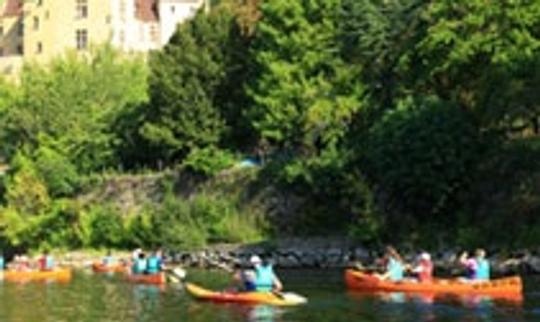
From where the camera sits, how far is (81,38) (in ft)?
374

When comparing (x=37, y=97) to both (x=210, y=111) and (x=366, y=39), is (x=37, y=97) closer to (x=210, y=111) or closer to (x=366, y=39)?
(x=210, y=111)

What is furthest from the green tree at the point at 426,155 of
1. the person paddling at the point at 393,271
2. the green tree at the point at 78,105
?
the green tree at the point at 78,105

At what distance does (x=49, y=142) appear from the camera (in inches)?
3327

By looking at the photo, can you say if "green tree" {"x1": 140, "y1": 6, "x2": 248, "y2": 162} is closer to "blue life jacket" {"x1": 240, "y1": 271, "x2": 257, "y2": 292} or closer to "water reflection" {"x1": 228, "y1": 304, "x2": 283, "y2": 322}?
"blue life jacket" {"x1": 240, "y1": 271, "x2": 257, "y2": 292}

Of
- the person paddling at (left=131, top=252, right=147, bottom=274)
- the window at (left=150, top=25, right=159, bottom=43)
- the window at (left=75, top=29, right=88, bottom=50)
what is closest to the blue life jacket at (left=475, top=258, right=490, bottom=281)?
the person paddling at (left=131, top=252, right=147, bottom=274)

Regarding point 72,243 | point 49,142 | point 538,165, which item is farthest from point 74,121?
point 538,165

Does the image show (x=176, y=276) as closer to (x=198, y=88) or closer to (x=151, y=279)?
(x=151, y=279)

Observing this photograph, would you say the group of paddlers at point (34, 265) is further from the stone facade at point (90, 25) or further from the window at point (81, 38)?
the window at point (81, 38)

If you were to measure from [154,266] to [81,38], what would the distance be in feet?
198

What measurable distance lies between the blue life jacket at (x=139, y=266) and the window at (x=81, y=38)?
58.0 m

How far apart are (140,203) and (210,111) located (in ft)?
22.2

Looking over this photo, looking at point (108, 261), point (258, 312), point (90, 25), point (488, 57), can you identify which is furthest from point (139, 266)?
point (90, 25)

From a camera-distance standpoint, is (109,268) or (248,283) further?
(109,268)

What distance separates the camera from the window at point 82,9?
375ft
